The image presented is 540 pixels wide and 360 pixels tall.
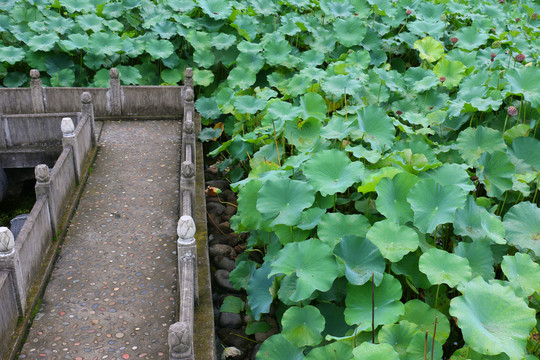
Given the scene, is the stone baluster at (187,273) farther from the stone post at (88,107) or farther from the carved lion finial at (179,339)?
the stone post at (88,107)

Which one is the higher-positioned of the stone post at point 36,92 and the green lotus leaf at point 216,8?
the green lotus leaf at point 216,8

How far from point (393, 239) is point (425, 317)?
671mm

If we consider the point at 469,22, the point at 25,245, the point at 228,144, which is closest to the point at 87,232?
the point at 25,245

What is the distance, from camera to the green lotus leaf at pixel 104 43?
10.7 m

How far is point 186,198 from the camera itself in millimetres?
6293

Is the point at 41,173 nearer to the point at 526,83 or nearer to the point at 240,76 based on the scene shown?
the point at 240,76

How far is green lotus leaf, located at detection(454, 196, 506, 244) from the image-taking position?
4.46 metres

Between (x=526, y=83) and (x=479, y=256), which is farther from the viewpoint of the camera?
(x=526, y=83)

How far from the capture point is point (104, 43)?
35.6 ft

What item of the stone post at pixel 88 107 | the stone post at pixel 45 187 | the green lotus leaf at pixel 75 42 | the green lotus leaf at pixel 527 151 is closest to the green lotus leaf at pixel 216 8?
the green lotus leaf at pixel 75 42

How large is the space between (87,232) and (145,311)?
70.3 inches

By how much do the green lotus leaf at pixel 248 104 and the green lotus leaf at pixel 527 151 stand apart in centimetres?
336

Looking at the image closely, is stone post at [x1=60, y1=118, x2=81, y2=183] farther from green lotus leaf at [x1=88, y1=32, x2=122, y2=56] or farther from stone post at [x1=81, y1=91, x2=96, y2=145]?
green lotus leaf at [x1=88, y1=32, x2=122, y2=56]

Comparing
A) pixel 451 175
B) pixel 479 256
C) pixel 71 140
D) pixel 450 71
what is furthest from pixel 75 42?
pixel 479 256
